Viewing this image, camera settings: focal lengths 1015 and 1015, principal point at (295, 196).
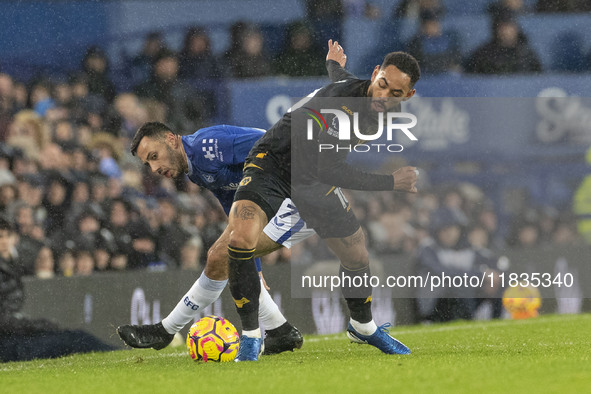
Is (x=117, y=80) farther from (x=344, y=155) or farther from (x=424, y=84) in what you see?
(x=344, y=155)

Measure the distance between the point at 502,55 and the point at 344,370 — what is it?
9.65m

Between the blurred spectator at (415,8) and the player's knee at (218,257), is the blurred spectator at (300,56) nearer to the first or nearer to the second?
the blurred spectator at (415,8)

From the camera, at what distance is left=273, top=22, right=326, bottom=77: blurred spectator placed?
545 inches

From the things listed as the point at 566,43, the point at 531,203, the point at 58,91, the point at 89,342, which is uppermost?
the point at 566,43

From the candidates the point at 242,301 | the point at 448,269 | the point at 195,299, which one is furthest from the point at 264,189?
the point at 448,269

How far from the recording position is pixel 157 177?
11.6m

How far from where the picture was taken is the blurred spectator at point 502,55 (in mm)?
14422

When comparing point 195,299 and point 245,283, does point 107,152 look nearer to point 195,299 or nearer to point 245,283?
point 195,299

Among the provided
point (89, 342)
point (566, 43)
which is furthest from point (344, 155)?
point (566, 43)

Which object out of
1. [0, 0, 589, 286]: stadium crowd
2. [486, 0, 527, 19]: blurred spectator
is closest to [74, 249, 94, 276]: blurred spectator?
[0, 0, 589, 286]: stadium crowd

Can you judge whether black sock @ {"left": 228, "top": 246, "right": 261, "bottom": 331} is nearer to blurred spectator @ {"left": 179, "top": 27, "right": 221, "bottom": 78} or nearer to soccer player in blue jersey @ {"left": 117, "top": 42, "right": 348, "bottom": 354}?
soccer player in blue jersey @ {"left": 117, "top": 42, "right": 348, "bottom": 354}

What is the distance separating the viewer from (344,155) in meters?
6.39

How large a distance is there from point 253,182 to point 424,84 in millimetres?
6506

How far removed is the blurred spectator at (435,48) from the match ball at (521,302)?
3727 mm
